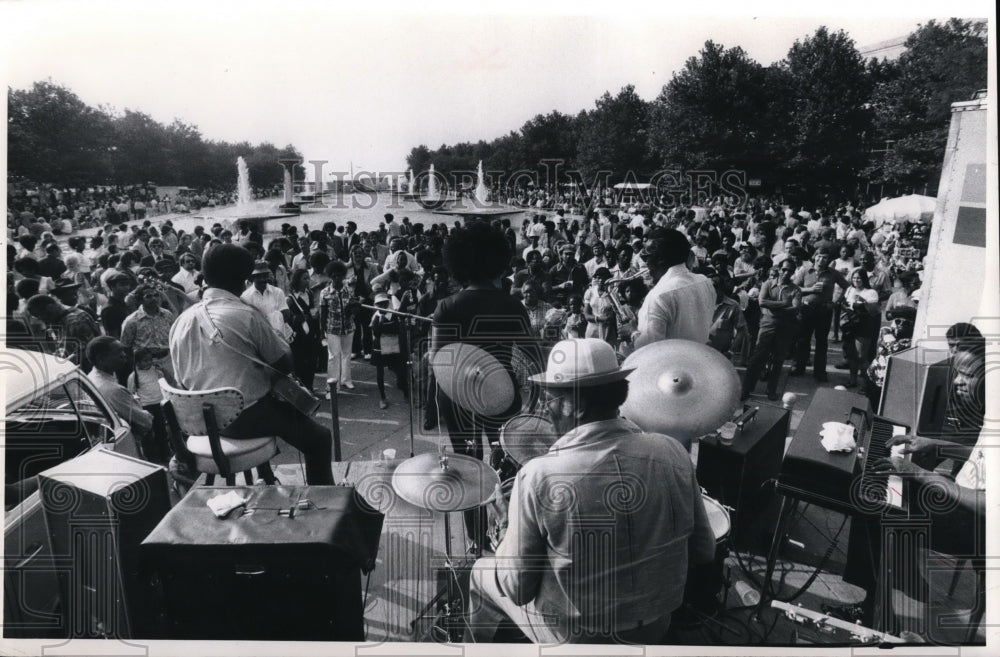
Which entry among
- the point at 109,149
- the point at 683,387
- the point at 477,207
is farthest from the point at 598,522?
the point at 477,207

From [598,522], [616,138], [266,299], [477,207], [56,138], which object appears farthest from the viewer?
[616,138]

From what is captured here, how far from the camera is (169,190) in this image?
10414mm

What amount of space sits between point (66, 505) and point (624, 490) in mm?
2781

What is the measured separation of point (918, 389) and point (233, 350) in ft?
14.1

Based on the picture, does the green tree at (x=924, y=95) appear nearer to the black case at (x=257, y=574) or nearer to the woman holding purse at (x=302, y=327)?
the black case at (x=257, y=574)

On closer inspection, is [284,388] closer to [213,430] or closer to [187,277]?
[213,430]

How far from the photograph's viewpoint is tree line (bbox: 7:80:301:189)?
5223 mm

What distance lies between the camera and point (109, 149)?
26.9ft

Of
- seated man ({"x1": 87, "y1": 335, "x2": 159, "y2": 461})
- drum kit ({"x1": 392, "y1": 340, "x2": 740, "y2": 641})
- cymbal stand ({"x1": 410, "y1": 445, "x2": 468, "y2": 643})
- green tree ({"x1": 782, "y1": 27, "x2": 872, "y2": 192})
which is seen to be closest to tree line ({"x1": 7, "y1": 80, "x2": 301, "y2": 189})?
seated man ({"x1": 87, "y1": 335, "x2": 159, "y2": 461})

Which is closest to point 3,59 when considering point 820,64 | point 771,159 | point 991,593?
point 991,593

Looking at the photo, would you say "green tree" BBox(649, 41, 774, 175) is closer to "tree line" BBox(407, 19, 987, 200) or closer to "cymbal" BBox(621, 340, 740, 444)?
"tree line" BBox(407, 19, 987, 200)

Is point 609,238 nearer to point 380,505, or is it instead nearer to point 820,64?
point 820,64

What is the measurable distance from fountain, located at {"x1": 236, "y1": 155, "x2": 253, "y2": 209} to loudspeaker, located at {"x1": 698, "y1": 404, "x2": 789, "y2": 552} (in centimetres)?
637

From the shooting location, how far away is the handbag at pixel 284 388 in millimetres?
3445
